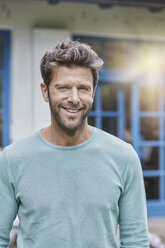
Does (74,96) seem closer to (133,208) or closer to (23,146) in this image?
(23,146)

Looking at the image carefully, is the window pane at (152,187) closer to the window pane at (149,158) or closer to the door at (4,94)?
the window pane at (149,158)

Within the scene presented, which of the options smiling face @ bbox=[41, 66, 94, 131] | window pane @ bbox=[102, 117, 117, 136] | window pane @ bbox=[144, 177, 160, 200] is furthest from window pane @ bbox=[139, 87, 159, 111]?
smiling face @ bbox=[41, 66, 94, 131]

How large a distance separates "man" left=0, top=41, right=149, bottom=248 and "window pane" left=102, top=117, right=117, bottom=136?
12.3ft

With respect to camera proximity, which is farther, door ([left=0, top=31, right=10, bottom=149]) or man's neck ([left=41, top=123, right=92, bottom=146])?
door ([left=0, top=31, right=10, bottom=149])

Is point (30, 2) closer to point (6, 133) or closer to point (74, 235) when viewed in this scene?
point (6, 133)

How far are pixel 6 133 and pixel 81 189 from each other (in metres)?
3.42

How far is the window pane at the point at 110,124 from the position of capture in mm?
5461

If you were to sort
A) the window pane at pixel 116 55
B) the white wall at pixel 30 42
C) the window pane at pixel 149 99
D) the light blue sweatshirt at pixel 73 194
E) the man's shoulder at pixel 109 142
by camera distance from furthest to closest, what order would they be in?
the window pane at pixel 149 99, the window pane at pixel 116 55, the white wall at pixel 30 42, the man's shoulder at pixel 109 142, the light blue sweatshirt at pixel 73 194

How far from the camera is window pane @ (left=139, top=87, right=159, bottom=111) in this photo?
5562 millimetres

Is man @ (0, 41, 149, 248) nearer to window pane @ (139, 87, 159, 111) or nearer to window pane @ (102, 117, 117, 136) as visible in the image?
window pane @ (102, 117, 117, 136)

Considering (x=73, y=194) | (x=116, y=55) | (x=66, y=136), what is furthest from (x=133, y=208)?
(x=116, y=55)

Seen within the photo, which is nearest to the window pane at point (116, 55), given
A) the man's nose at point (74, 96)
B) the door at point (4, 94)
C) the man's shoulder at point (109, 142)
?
the door at point (4, 94)

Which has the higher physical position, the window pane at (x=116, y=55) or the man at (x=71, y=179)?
the window pane at (x=116, y=55)

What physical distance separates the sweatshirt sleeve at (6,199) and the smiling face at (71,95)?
305 millimetres
